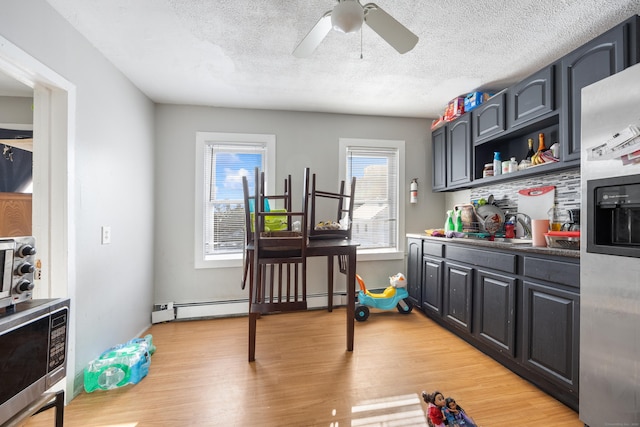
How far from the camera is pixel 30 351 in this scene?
1.05m

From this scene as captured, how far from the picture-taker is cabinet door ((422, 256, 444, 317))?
110 inches

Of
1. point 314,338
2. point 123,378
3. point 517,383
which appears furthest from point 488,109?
point 123,378

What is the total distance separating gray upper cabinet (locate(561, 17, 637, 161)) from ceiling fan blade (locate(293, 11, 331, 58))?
167 centimetres

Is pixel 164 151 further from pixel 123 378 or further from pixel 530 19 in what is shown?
pixel 530 19

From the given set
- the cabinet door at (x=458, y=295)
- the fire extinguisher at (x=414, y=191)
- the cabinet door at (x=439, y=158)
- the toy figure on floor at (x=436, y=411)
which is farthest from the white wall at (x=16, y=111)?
the cabinet door at (x=439, y=158)

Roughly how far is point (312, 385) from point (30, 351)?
1.48 meters

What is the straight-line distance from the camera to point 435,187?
350 cm

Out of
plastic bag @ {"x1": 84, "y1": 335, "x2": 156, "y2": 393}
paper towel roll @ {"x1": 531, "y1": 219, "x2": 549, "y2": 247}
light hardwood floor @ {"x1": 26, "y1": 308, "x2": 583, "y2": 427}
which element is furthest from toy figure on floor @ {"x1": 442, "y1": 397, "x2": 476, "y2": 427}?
plastic bag @ {"x1": 84, "y1": 335, "x2": 156, "y2": 393}

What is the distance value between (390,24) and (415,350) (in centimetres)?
239

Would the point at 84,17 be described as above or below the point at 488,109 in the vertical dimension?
above

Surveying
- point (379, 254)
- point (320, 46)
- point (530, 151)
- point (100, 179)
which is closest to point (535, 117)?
point (530, 151)

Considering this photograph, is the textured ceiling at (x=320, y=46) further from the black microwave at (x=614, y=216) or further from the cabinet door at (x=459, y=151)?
the black microwave at (x=614, y=216)

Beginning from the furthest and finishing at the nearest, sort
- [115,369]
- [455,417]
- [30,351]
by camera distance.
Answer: [115,369]
[455,417]
[30,351]

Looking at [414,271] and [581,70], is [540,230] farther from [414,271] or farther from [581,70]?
[414,271]
